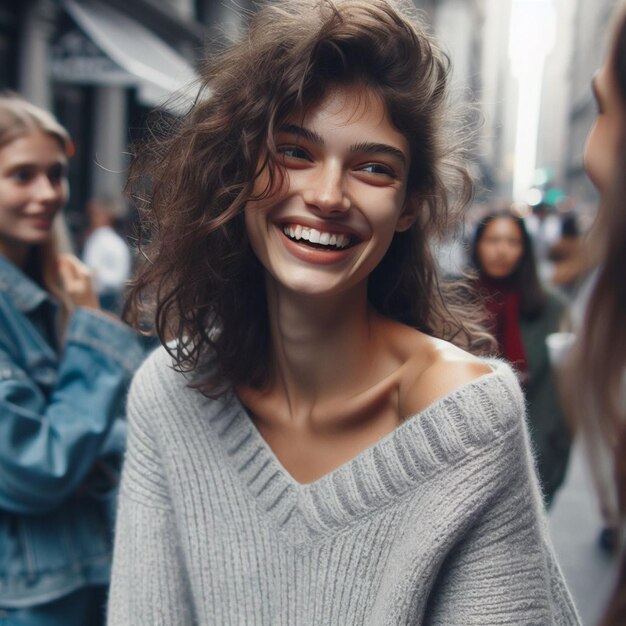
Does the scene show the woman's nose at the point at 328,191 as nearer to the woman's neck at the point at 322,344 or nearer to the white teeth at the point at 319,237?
the white teeth at the point at 319,237

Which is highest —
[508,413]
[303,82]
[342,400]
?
[303,82]

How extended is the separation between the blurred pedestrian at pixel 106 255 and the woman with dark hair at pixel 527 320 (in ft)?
10.7

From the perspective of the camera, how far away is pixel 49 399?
2.58 m

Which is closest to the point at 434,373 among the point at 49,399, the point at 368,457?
the point at 368,457

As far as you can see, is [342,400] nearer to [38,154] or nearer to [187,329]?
[187,329]

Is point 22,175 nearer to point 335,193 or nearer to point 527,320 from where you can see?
point 335,193

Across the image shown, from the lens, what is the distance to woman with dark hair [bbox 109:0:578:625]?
1.54m

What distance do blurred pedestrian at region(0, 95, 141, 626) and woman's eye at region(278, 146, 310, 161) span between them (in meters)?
1.10

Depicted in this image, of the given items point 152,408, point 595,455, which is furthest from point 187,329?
point 595,455

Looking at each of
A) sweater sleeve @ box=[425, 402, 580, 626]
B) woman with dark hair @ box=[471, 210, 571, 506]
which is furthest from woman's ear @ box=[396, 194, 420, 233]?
woman with dark hair @ box=[471, 210, 571, 506]

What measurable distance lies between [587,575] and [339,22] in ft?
14.7

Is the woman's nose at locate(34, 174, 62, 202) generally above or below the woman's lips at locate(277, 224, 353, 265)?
below

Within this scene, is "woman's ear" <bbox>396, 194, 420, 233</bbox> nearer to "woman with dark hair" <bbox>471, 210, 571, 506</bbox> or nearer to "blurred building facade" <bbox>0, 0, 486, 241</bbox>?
"woman with dark hair" <bbox>471, 210, 571, 506</bbox>

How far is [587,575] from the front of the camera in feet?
17.4
